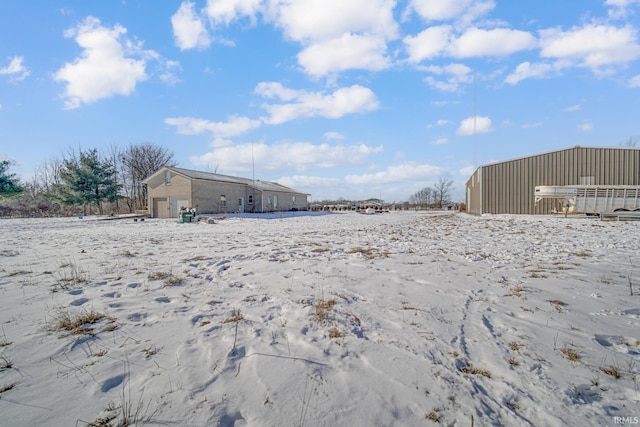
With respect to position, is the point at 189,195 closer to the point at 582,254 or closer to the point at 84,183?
the point at 84,183

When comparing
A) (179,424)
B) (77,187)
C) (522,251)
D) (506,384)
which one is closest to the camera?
(179,424)

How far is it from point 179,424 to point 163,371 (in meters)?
0.67

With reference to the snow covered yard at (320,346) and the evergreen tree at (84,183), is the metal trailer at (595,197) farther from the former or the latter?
the evergreen tree at (84,183)

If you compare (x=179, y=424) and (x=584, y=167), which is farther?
(x=584, y=167)

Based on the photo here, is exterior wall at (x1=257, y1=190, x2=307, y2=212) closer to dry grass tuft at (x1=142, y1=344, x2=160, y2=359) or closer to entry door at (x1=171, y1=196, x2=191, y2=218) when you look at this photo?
entry door at (x1=171, y1=196, x2=191, y2=218)

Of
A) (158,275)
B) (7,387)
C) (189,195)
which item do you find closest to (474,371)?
(7,387)

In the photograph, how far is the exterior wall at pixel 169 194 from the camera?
1115 inches

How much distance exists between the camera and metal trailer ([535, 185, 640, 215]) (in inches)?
701

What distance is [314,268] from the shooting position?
5.61 m

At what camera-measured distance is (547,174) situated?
2022 cm

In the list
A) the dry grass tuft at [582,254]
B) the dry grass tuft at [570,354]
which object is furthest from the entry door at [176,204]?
the dry grass tuft at [570,354]

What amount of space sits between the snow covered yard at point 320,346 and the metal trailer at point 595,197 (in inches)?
666

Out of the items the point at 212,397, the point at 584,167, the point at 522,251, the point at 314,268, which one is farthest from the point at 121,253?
the point at 584,167

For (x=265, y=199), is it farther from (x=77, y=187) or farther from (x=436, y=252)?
(x=436, y=252)
